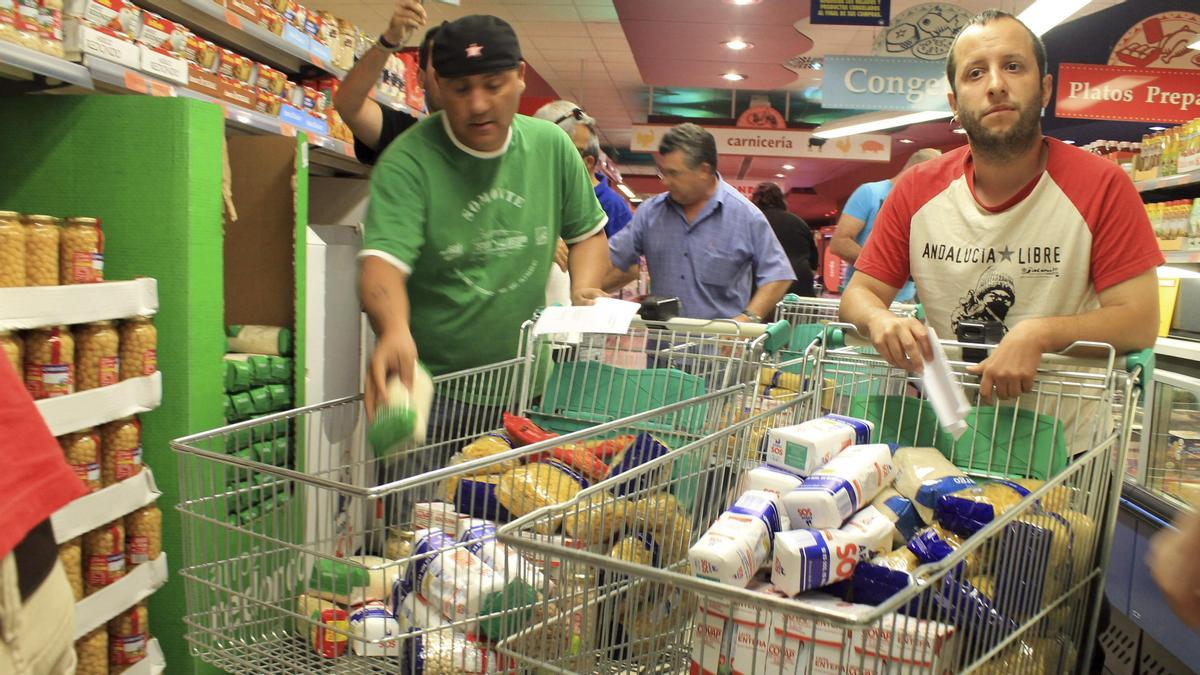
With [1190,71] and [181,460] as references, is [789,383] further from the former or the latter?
[1190,71]

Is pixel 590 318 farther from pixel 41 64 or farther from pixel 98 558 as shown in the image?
pixel 41 64

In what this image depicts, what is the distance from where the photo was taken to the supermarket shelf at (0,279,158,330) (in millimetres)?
2006

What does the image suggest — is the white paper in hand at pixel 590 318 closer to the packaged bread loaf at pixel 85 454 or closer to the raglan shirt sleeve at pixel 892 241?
the raglan shirt sleeve at pixel 892 241

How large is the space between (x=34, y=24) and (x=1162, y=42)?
360 inches

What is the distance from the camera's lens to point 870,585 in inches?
53.8

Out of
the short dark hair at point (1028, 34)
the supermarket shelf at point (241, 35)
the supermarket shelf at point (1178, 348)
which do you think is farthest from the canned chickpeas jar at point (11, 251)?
the supermarket shelf at point (1178, 348)

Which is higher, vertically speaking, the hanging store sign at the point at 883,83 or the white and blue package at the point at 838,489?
→ the hanging store sign at the point at 883,83

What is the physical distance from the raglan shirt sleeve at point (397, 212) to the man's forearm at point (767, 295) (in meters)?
2.07

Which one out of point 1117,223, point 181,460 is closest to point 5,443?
point 181,460

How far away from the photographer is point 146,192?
2.52 meters

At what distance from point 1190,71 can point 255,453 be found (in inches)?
341

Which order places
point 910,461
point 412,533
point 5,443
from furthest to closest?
point 910,461 → point 412,533 → point 5,443

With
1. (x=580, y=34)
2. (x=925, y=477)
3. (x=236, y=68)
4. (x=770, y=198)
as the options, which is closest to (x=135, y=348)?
(x=236, y=68)

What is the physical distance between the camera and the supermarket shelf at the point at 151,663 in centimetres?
239
